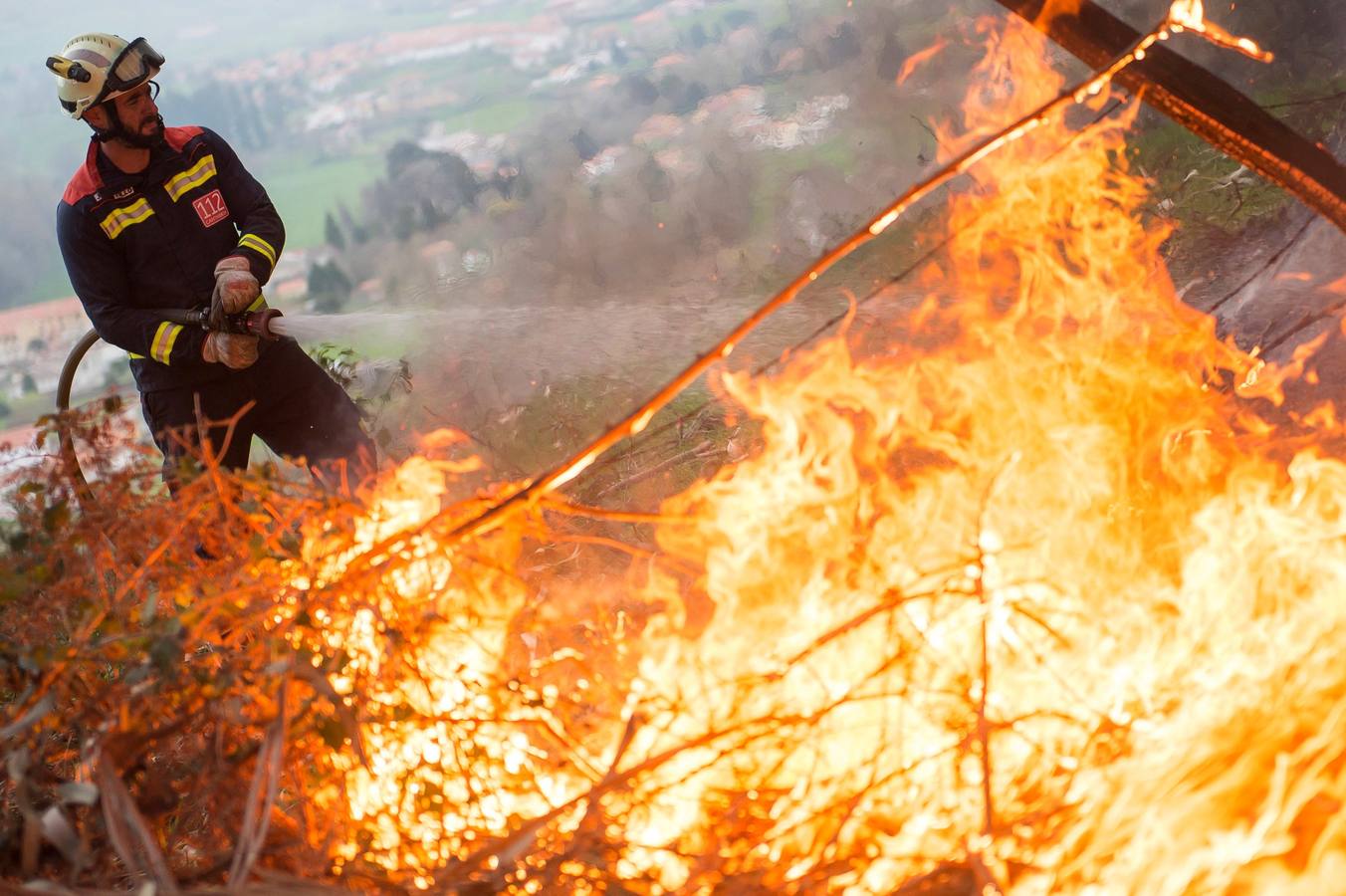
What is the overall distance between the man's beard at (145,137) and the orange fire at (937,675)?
1.82 m

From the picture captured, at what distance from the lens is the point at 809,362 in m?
6.81

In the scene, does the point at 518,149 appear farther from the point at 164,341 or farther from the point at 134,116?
the point at 164,341

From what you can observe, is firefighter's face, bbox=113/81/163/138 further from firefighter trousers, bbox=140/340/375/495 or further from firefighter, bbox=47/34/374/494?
firefighter trousers, bbox=140/340/375/495

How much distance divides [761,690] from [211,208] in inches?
125

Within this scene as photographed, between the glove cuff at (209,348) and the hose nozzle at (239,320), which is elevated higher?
the hose nozzle at (239,320)

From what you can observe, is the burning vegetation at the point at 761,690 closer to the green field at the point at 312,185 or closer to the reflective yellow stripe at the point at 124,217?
the reflective yellow stripe at the point at 124,217

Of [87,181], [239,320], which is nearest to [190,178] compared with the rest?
[87,181]

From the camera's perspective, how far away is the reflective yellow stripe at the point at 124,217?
15.2 ft

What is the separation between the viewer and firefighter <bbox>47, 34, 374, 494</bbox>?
4.55 meters

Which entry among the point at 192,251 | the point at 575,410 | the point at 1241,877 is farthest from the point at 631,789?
the point at 575,410

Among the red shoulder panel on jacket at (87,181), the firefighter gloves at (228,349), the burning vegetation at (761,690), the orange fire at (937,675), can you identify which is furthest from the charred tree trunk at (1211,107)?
the red shoulder panel on jacket at (87,181)

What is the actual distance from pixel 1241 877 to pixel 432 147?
8350 mm

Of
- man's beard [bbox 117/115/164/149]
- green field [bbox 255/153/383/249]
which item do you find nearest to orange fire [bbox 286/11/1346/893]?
man's beard [bbox 117/115/164/149]

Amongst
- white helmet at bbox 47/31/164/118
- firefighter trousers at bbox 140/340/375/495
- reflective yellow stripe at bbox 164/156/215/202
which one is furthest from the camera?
firefighter trousers at bbox 140/340/375/495
